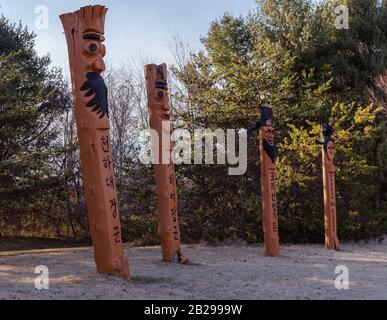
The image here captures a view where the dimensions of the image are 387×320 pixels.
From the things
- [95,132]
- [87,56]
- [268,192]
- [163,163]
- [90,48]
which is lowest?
[268,192]

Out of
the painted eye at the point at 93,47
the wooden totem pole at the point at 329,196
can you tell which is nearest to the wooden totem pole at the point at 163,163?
the painted eye at the point at 93,47

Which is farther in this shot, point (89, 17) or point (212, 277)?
point (212, 277)

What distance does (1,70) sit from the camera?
1479cm

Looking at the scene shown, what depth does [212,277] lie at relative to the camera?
819cm

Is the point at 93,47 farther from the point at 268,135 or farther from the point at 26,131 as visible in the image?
the point at 26,131

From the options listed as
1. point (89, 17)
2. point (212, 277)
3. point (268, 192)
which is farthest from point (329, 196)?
point (89, 17)

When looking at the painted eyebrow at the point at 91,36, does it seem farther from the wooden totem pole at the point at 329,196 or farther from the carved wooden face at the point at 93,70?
the wooden totem pole at the point at 329,196

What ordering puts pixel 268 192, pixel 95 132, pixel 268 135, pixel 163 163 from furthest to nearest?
pixel 268 135, pixel 268 192, pixel 163 163, pixel 95 132

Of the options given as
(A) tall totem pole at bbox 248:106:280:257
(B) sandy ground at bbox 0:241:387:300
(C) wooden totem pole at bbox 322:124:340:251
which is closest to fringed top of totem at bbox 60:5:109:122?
(B) sandy ground at bbox 0:241:387:300

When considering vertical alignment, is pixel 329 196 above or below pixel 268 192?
below

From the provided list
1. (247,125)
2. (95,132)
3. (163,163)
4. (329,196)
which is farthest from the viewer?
(247,125)

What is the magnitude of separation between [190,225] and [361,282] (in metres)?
7.25

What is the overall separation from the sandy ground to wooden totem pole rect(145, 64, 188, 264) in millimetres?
437

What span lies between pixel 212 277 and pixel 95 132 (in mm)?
2894
